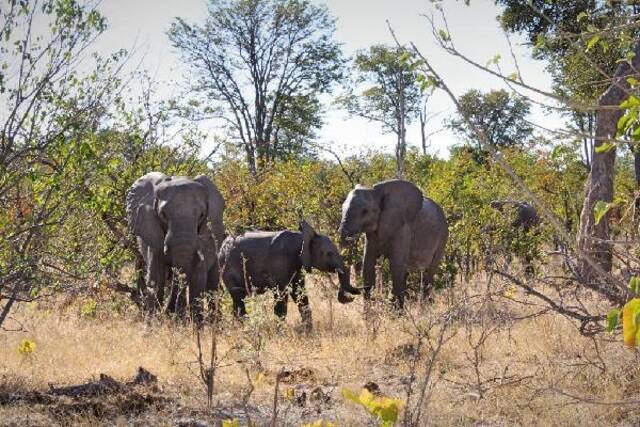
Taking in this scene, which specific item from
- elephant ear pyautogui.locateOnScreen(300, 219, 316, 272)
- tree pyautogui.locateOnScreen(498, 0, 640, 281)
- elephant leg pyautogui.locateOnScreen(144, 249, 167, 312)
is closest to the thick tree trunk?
tree pyautogui.locateOnScreen(498, 0, 640, 281)

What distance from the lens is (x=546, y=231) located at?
51.9ft

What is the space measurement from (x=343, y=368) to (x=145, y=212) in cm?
402

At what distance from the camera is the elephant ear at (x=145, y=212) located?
34.5 ft

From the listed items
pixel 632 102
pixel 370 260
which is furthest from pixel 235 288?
pixel 632 102

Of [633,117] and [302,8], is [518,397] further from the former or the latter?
[302,8]

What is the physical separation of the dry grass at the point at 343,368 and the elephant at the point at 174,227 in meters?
0.75

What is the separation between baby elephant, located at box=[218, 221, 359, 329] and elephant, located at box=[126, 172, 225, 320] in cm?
31

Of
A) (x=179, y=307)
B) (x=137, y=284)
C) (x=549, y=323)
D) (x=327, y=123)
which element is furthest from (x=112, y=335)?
(x=327, y=123)

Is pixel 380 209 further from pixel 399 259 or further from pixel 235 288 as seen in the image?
pixel 235 288

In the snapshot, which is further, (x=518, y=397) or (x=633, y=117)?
(x=518, y=397)

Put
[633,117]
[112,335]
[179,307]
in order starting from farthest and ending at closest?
[179,307] → [112,335] → [633,117]

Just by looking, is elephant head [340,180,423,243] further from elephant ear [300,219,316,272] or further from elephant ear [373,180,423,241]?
elephant ear [300,219,316,272]

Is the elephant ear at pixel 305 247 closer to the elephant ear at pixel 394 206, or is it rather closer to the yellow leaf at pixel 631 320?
the elephant ear at pixel 394 206

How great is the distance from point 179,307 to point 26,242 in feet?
13.3
